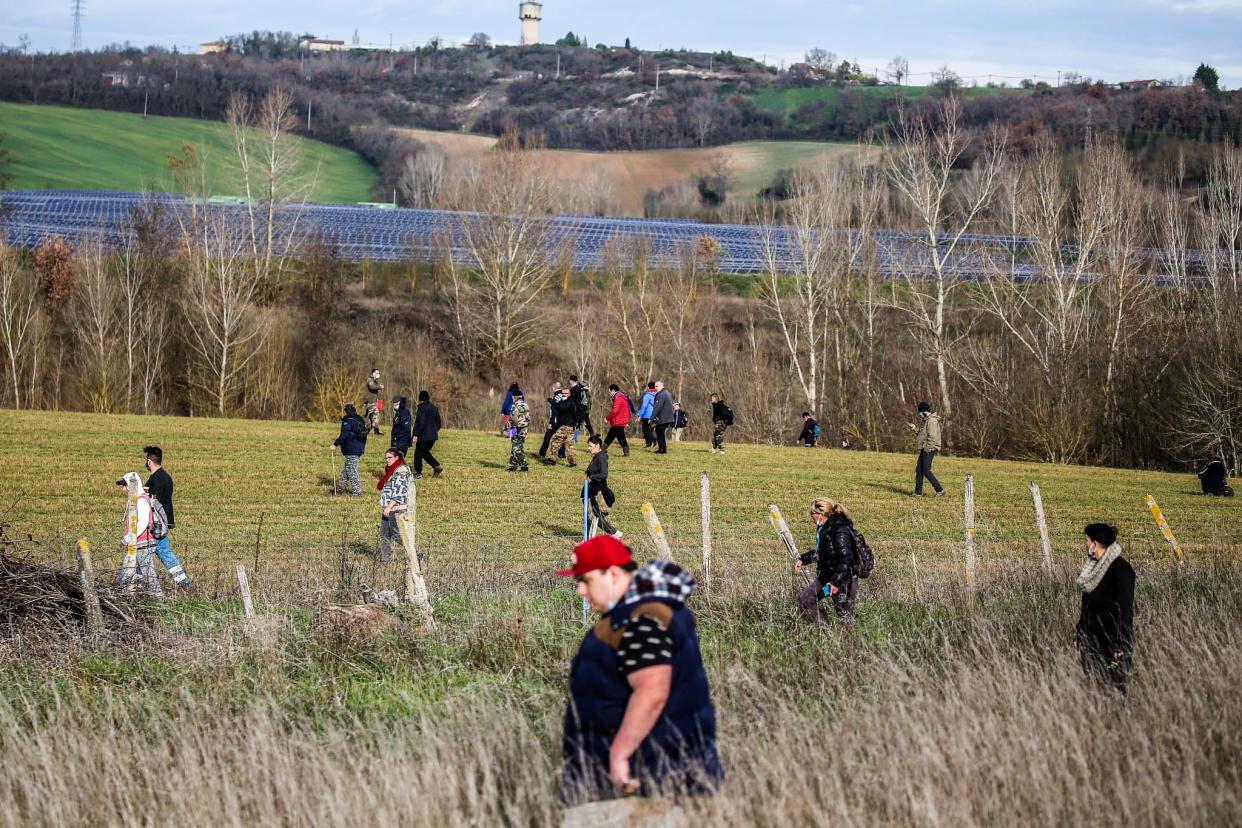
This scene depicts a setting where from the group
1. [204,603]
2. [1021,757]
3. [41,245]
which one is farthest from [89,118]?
[1021,757]

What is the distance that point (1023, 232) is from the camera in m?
49.5

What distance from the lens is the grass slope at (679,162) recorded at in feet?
388

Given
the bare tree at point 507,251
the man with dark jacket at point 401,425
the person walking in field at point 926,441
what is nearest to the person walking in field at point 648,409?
the person walking in field at point 926,441

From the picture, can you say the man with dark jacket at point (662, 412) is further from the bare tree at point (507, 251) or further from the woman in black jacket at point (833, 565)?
the bare tree at point (507, 251)

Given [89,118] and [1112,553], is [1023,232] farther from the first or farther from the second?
[89,118]

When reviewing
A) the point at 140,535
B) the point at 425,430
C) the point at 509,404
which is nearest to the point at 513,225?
the point at 509,404

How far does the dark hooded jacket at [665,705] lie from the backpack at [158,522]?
10.4 m

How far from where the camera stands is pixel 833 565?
1142cm

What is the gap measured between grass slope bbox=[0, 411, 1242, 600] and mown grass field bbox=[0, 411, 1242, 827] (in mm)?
272

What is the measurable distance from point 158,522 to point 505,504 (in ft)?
28.3

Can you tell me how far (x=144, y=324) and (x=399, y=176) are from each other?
77.2 m

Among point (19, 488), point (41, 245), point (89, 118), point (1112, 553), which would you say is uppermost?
point (89, 118)

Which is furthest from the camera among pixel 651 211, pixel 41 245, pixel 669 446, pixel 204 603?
pixel 651 211

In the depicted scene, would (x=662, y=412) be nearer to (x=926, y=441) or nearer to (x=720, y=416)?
(x=720, y=416)
